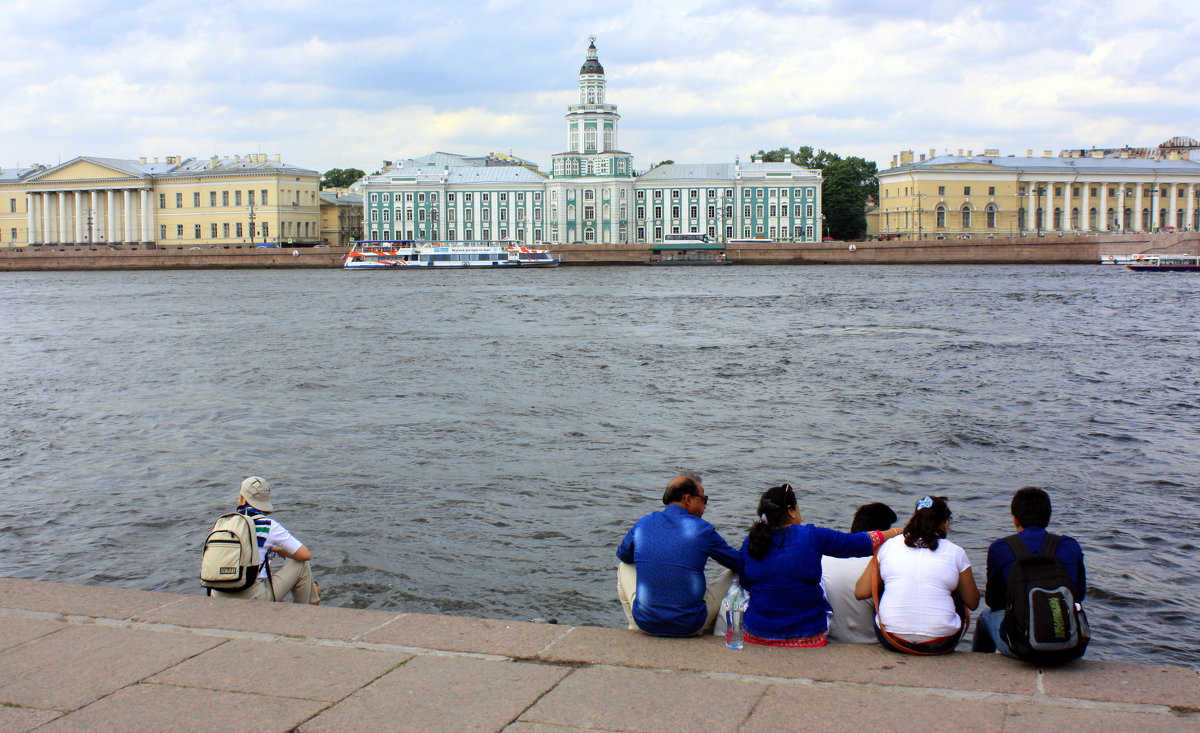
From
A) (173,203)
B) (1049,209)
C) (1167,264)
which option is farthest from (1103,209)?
(173,203)

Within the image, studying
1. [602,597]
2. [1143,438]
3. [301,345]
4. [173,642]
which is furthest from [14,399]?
[1143,438]

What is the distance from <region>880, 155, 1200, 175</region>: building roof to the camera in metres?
81.4

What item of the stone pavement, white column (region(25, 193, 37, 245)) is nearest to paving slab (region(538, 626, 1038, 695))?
→ the stone pavement

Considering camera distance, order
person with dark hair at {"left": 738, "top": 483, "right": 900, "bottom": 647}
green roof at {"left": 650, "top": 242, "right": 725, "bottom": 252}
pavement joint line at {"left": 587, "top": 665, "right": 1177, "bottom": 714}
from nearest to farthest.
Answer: pavement joint line at {"left": 587, "top": 665, "right": 1177, "bottom": 714}
person with dark hair at {"left": 738, "top": 483, "right": 900, "bottom": 647}
green roof at {"left": 650, "top": 242, "right": 725, "bottom": 252}

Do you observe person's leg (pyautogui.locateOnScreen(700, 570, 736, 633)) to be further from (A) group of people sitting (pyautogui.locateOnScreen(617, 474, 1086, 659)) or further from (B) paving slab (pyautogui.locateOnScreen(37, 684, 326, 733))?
(B) paving slab (pyautogui.locateOnScreen(37, 684, 326, 733))

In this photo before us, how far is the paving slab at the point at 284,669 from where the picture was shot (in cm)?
375

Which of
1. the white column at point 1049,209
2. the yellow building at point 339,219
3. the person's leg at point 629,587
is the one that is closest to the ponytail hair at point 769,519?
the person's leg at point 629,587

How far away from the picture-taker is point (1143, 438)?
11.8 metres

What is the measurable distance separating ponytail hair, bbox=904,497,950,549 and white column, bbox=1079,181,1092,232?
3382 inches

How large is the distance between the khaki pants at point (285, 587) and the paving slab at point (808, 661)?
1.58 metres

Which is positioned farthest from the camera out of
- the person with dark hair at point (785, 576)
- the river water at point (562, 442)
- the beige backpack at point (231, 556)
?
the river water at point (562, 442)

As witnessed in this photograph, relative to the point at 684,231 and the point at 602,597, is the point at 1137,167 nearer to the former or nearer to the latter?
the point at 684,231

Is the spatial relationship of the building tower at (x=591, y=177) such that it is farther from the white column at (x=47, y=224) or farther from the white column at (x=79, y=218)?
the white column at (x=47, y=224)

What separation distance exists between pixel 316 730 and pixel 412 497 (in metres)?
5.79
